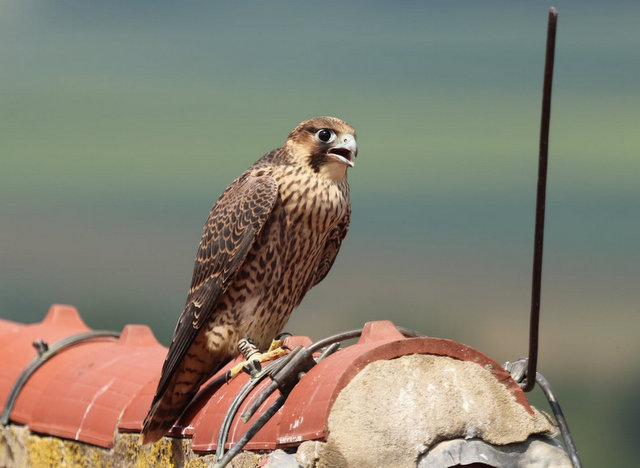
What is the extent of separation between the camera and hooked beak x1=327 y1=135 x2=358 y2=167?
127 inches

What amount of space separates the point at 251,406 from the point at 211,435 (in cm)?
26

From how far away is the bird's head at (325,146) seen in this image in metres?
3.26

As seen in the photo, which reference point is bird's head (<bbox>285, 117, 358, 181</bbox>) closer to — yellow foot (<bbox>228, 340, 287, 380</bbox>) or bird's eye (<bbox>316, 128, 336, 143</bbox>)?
bird's eye (<bbox>316, 128, 336, 143</bbox>)

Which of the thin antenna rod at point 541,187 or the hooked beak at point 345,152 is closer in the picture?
the thin antenna rod at point 541,187

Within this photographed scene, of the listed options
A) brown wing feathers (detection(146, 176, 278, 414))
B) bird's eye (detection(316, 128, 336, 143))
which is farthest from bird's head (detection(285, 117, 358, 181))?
brown wing feathers (detection(146, 176, 278, 414))

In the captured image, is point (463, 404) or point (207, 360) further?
point (207, 360)

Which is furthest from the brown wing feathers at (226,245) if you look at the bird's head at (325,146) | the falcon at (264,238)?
the bird's head at (325,146)

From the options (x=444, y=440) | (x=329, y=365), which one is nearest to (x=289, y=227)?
(x=329, y=365)

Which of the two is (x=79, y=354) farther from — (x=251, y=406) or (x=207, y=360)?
(x=251, y=406)

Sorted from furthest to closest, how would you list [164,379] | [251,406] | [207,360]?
[207,360]
[164,379]
[251,406]

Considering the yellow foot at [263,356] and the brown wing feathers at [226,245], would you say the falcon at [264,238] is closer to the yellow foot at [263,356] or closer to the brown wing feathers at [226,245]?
the brown wing feathers at [226,245]

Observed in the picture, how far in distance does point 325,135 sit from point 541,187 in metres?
1.28

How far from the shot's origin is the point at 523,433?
7.16 feet

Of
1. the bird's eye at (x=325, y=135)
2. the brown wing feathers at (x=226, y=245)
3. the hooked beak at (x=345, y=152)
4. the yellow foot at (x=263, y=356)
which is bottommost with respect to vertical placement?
the yellow foot at (x=263, y=356)
